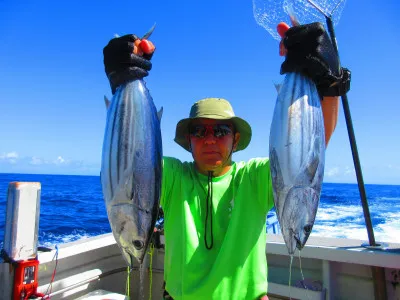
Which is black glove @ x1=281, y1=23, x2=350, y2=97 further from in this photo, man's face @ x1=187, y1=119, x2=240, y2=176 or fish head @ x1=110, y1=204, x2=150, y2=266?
fish head @ x1=110, y1=204, x2=150, y2=266

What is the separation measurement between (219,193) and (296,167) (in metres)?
0.65

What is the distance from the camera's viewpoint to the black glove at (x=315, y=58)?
206 cm

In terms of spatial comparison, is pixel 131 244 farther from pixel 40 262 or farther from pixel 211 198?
pixel 40 262

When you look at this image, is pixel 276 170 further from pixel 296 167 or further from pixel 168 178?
pixel 168 178

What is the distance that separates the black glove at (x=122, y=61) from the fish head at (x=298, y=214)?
1269mm

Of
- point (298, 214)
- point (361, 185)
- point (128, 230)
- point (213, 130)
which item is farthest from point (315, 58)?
point (361, 185)

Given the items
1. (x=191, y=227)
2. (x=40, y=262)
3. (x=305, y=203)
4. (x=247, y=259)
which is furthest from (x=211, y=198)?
(x=40, y=262)

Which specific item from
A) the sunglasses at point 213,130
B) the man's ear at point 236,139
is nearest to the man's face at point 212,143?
the sunglasses at point 213,130

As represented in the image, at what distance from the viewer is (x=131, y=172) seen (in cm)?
188

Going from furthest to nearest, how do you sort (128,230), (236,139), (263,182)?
1. (236,139)
2. (263,182)
3. (128,230)

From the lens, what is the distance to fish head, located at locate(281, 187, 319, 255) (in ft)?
6.20

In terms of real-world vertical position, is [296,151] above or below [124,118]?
below

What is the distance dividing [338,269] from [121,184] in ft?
9.29

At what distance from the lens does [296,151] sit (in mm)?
1946
